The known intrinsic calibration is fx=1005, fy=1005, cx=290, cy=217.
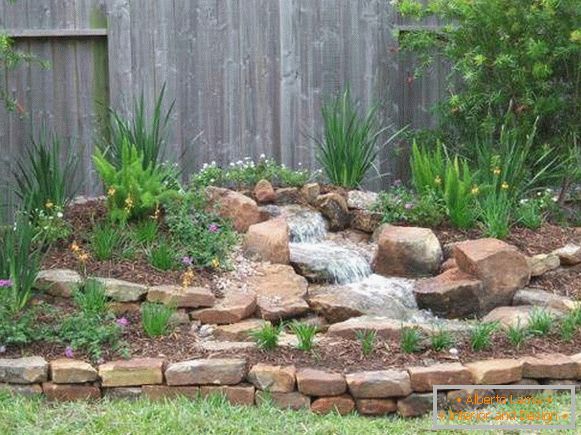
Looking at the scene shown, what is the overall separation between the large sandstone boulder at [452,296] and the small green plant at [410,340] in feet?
3.01

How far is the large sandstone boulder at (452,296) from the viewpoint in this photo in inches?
246

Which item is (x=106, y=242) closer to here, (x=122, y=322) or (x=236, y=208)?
(x=122, y=322)

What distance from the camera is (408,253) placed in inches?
263

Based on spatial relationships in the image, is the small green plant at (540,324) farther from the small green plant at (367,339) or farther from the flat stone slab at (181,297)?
the flat stone slab at (181,297)

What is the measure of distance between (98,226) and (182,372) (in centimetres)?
173

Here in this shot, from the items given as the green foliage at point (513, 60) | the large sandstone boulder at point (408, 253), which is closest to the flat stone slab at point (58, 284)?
the large sandstone boulder at point (408, 253)

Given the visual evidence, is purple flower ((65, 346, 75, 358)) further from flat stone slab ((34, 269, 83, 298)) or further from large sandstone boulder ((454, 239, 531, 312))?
large sandstone boulder ((454, 239, 531, 312))

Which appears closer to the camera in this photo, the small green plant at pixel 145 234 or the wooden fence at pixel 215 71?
the small green plant at pixel 145 234

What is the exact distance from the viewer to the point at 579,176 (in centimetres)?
761

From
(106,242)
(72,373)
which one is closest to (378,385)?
(72,373)

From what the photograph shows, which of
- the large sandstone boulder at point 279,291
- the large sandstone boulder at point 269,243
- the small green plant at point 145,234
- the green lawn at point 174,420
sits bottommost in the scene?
the green lawn at point 174,420
